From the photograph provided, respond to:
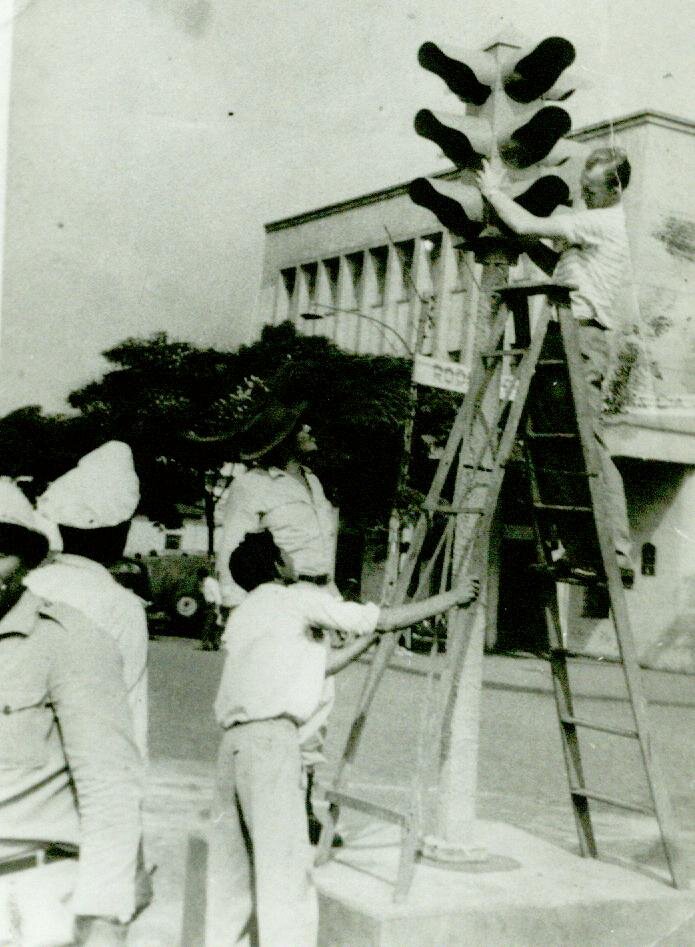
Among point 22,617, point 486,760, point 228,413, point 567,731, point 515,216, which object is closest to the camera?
point 22,617

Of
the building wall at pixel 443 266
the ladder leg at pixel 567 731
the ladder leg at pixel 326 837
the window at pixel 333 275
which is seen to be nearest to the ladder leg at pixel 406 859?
the ladder leg at pixel 326 837

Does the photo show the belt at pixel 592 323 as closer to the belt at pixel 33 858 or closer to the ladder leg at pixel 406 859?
the ladder leg at pixel 406 859

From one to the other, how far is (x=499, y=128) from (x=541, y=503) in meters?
1.55

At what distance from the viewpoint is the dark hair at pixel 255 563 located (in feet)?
13.0

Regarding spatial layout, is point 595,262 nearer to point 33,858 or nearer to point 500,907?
point 500,907

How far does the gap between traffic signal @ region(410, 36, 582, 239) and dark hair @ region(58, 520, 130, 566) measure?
254 cm

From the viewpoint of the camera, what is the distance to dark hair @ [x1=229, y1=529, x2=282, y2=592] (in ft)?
13.0

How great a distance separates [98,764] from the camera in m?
2.69

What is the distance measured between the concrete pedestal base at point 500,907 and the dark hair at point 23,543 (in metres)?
1.87

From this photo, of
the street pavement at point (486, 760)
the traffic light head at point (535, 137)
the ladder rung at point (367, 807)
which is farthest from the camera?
the street pavement at point (486, 760)

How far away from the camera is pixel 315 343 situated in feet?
89.9

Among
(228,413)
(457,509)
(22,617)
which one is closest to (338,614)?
(457,509)

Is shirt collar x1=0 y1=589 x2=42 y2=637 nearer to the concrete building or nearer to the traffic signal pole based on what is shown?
the traffic signal pole

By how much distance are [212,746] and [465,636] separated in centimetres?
560
